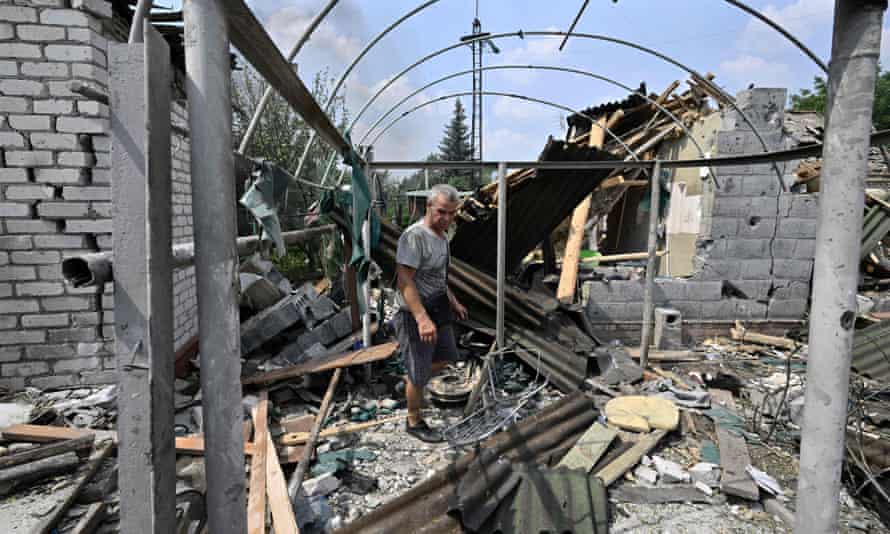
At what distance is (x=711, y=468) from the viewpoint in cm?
332

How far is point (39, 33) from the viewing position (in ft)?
12.1

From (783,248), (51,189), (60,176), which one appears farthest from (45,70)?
(783,248)

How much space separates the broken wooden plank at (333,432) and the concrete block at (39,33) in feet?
13.1

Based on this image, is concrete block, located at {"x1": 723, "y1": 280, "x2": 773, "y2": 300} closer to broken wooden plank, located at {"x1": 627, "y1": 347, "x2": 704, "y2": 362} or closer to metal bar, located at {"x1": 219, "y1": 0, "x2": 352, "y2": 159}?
broken wooden plank, located at {"x1": 627, "y1": 347, "x2": 704, "y2": 362}

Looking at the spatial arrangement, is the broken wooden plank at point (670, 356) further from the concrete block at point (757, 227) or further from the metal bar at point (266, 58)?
the metal bar at point (266, 58)

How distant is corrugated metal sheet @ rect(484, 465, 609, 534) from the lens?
2.58 meters

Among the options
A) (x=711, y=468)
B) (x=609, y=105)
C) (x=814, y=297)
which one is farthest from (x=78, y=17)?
(x=609, y=105)

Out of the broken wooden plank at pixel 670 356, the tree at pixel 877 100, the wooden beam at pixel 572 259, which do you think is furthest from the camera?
the tree at pixel 877 100

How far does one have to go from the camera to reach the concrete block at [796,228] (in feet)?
21.1

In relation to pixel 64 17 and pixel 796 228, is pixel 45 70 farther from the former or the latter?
pixel 796 228

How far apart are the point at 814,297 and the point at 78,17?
217 inches

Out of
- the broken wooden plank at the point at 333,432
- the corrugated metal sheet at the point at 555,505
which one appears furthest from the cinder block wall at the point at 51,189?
the corrugated metal sheet at the point at 555,505

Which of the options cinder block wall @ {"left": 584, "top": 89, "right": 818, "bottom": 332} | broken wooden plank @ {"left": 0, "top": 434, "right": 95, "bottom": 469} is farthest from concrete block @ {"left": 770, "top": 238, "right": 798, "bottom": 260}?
broken wooden plank @ {"left": 0, "top": 434, "right": 95, "bottom": 469}

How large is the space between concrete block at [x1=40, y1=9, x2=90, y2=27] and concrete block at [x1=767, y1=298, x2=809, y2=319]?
9255 mm
